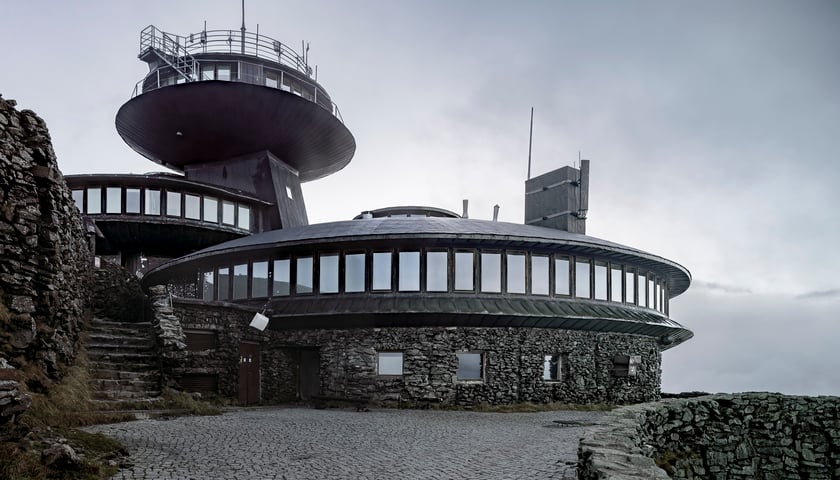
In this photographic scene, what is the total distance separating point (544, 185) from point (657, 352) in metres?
8.76

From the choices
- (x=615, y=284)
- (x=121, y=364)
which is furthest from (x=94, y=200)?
(x=615, y=284)

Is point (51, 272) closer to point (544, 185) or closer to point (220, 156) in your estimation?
point (544, 185)

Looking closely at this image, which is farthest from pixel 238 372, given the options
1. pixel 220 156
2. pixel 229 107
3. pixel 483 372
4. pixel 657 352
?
pixel 220 156

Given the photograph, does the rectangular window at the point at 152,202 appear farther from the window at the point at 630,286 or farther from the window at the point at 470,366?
the window at the point at 630,286

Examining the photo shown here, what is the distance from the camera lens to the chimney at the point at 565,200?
91.4 ft

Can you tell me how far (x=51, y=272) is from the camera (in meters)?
12.9

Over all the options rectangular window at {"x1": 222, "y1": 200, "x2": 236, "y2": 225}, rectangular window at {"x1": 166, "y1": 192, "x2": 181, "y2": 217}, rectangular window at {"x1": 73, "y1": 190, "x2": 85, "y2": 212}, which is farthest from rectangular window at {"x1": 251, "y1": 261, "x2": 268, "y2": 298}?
rectangular window at {"x1": 73, "y1": 190, "x2": 85, "y2": 212}

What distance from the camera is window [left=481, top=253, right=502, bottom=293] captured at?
22.7 metres

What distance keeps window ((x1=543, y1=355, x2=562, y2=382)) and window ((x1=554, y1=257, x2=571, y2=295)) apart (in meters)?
2.43

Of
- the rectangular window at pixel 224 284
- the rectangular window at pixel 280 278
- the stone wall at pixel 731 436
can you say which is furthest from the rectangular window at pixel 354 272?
the stone wall at pixel 731 436

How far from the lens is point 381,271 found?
74.6 feet

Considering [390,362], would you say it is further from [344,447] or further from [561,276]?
[344,447]

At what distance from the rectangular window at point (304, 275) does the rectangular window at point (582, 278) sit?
10.0 m

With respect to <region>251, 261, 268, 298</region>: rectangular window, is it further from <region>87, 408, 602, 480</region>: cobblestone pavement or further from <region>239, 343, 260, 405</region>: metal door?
<region>87, 408, 602, 480</region>: cobblestone pavement
